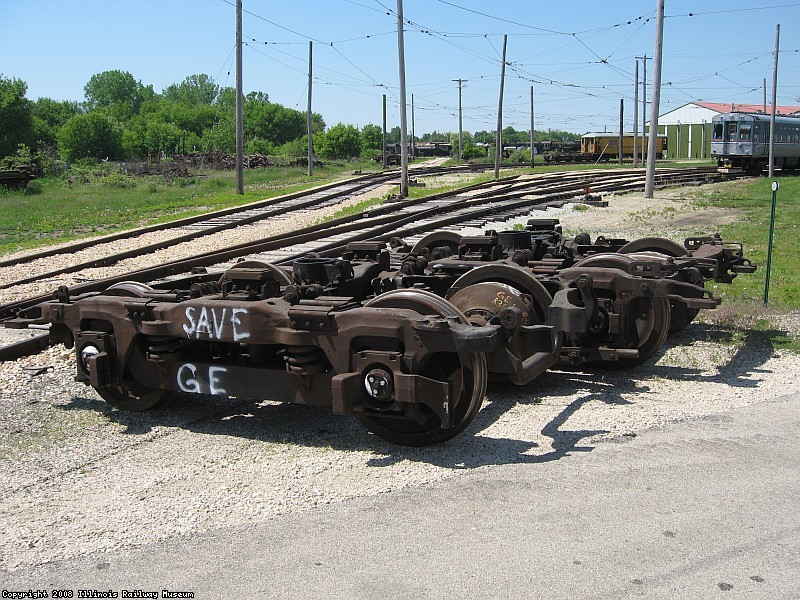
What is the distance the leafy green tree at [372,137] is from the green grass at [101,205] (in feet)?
172

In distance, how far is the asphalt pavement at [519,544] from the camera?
350 centimetres

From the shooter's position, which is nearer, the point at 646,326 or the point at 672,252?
the point at 646,326

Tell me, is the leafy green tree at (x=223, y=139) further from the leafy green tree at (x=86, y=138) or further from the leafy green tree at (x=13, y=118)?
the leafy green tree at (x=13, y=118)

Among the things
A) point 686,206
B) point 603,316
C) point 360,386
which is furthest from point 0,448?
point 686,206

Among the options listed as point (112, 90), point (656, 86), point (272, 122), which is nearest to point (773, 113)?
point (656, 86)

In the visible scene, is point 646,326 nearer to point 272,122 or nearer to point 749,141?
point 749,141

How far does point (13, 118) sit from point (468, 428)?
60.3m

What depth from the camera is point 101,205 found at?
24672 mm

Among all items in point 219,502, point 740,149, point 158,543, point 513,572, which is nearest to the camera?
point 513,572

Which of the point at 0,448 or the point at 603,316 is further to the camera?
the point at 603,316

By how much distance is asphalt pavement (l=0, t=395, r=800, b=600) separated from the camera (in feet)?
11.5

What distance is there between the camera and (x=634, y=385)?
271 inches

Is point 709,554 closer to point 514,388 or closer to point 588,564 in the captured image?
point 588,564

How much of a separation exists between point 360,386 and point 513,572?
1.74 metres
